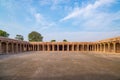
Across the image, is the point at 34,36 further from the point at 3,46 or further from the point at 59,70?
the point at 59,70

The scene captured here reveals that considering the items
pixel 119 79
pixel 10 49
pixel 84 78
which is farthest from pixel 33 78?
pixel 10 49

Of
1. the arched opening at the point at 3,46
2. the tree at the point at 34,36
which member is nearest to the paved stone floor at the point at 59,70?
the arched opening at the point at 3,46

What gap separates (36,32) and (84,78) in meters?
68.0

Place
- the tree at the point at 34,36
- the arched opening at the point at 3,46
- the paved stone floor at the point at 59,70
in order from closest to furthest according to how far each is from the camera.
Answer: the paved stone floor at the point at 59,70
the arched opening at the point at 3,46
the tree at the point at 34,36

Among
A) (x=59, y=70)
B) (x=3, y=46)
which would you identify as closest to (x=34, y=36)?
(x=3, y=46)

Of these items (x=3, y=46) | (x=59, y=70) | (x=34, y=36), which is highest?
(x=34, y=36)

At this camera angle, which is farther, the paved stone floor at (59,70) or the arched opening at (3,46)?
the arched opening at (3,46)

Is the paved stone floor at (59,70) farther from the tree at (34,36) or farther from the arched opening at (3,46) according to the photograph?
the tree at (34,36)

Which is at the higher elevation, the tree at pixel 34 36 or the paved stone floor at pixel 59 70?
the tree at pixel 34 36

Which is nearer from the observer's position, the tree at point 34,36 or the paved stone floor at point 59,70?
the paved stone floor at point 59,70

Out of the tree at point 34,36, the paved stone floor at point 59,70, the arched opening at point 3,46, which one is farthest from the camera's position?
the tree at point 34,36

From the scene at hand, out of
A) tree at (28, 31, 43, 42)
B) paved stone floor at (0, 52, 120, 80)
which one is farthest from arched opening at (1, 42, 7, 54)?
tree at (28, 31, 43, 42)

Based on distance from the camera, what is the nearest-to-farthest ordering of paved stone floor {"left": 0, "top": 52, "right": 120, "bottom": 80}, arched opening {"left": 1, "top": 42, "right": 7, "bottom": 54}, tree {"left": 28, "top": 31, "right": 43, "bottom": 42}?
paved stone floor {"left": 0, "top": 52, "right": 120, "bottom": 80} < arched opening {"left": 1, "top": 42, "right": 7, "bottom": 54} < tree {"left": 28, "top": 31, "right": 43, "bottom": 42}

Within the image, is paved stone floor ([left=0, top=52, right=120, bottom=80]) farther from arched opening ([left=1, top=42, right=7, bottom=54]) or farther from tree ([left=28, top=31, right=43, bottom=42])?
tree ([left=28, top=31, right=43, bottom=42])
